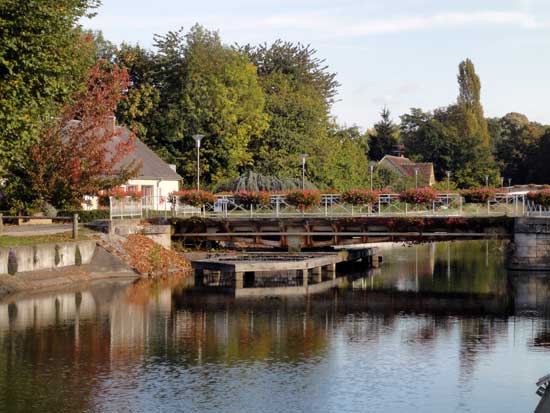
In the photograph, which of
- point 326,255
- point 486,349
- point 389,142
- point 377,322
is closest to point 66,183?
point 326,255

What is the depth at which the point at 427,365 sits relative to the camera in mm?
31156

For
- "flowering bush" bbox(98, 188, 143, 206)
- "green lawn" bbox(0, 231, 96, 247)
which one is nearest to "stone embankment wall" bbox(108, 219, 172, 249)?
"green lawn" bbox(0, 231, 96, 247)

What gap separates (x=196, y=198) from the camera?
62625 millimetres

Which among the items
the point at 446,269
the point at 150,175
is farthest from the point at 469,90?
the point at 446,269

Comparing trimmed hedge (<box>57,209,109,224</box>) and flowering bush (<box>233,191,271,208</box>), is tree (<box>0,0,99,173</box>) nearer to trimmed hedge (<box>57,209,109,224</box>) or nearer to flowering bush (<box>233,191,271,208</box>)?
trimmed hedge (<box>57,209,109,224</box>)

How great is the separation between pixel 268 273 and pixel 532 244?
572 inches

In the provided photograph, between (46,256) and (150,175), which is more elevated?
(150,175)

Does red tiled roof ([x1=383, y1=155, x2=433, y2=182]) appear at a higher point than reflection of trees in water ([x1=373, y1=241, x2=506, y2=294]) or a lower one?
higher

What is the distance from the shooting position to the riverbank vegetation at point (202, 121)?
1747 inches

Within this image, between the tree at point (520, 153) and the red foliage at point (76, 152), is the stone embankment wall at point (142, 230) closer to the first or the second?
the red foliage at point (76, 152)

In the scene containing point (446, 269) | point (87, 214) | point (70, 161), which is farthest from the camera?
point (446, 269)

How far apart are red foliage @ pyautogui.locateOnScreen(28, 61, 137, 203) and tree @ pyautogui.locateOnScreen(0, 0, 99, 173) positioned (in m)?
8.37

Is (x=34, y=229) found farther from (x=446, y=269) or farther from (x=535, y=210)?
(x=535, y=210)

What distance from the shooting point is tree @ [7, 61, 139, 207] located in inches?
2184
